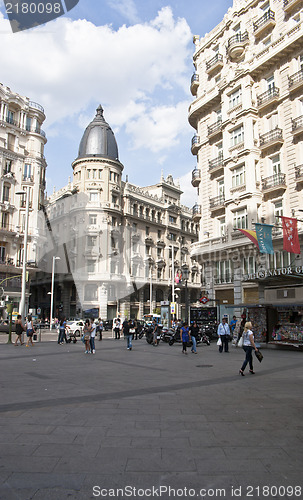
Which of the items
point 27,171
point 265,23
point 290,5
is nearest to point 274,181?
point 265,23

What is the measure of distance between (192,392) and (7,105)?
1767 inches

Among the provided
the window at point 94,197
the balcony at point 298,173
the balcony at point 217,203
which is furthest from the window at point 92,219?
the balcony at point 298,173

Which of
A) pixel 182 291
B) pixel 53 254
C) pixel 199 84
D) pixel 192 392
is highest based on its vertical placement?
pixel 199 84

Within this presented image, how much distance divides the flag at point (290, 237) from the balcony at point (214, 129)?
43.8ft

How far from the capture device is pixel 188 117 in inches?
1503

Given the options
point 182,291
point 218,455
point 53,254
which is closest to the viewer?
point 218,455

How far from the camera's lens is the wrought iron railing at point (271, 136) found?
93.4 feet

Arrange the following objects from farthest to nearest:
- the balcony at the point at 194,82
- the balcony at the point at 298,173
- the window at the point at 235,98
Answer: the balcony at the point at 194,82
the window at the point at 235,98
the balcony at the point at 298,173

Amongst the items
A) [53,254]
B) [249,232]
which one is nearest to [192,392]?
[249,232]

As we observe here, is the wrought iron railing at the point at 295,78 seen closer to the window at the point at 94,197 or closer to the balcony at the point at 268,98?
the balcony at the point at 268,98

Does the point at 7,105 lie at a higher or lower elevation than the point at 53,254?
higher

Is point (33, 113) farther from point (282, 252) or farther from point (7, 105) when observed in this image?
point (282, 252)

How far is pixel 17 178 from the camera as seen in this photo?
45.0m

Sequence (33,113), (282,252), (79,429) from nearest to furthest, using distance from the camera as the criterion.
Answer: (79,429), (282,252), (33,113)
